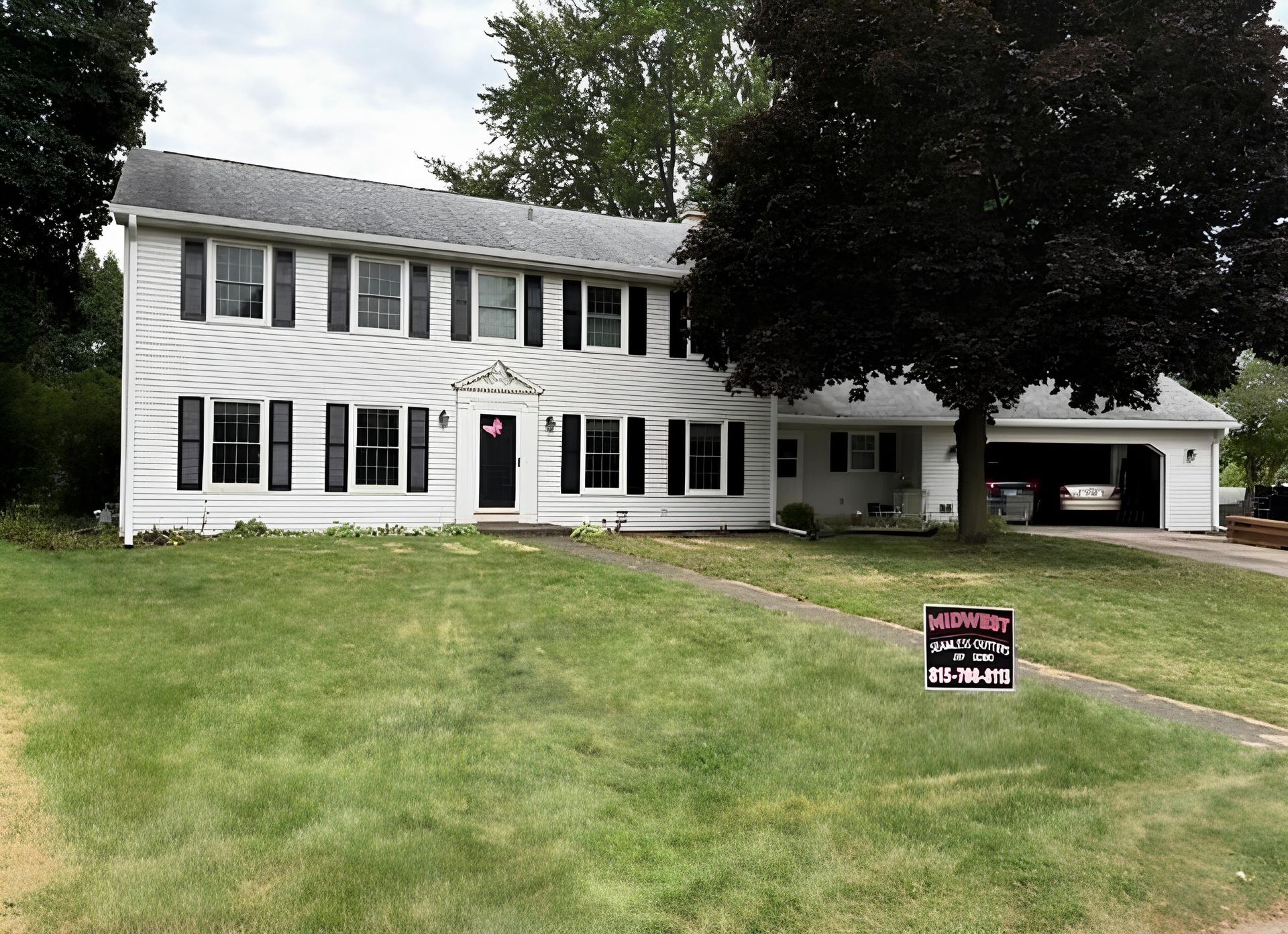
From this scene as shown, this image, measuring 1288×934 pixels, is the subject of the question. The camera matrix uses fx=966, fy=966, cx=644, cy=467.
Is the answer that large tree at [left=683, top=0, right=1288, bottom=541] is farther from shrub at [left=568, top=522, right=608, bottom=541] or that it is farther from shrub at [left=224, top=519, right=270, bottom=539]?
shrub at [left=224, top=519, right=270, bottom=539]

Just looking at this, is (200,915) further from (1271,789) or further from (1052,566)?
(1052,566)

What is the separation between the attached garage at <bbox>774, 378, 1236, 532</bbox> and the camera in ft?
76.3

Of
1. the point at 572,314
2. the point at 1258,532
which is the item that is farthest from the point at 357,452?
the point at 1258,532

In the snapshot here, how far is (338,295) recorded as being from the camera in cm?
1717

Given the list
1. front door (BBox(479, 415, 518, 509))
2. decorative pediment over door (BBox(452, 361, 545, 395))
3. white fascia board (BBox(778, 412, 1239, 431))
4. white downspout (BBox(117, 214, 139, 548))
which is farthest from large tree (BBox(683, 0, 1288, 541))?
white downspout (BBox(117, 214, 139, 548))

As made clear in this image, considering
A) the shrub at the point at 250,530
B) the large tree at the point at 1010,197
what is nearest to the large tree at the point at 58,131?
the shrub at the point at 250,530

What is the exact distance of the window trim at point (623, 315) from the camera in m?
19.2

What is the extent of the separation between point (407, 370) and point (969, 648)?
42.6ft

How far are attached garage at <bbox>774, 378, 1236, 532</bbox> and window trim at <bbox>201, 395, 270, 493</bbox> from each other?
11.1 m

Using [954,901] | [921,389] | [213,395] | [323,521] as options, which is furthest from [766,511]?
[954,901]

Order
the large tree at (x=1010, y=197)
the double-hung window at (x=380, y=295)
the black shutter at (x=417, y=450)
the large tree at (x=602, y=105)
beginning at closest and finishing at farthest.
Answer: the large tree at (x=1010, y=197) → the double-hung window at (x=380, y=295) → the black shutter at (x=417, y=450) → the large tree at (x=602, y=105)

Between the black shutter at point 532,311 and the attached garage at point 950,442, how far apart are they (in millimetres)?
6257

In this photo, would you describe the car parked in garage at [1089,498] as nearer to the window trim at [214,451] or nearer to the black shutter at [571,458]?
the black shutter at [571,458]

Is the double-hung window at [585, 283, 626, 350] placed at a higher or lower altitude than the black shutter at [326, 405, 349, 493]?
higher
